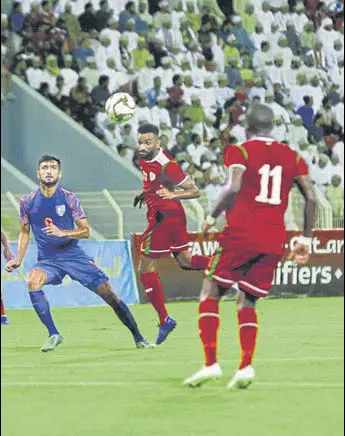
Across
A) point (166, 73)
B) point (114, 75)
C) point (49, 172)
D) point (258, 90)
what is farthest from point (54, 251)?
point (258, 90)

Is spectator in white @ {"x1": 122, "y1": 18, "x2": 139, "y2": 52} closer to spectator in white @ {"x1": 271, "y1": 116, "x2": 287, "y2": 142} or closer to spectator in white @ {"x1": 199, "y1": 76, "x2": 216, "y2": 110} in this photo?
spectator in white @ {"x1": 199, "y1": 76, "x2": 216, "y2": 110}

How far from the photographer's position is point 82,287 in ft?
59.9

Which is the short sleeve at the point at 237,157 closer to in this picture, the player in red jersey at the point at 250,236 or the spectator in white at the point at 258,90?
the player in red jersey at the point at 250,236

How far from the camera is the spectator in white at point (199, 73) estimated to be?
24.2 m

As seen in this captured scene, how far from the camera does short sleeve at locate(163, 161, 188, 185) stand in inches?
425

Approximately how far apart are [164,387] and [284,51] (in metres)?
19.5

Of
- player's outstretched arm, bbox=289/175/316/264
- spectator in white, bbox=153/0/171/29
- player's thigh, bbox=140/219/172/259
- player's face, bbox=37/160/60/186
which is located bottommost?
spectator in white, bbox=153/0/171/29

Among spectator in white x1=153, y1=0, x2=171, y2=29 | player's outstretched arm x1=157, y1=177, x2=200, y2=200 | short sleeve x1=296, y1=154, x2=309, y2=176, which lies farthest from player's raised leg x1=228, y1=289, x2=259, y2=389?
spectator in white x1=153, y1=0, x2=171, y2=29

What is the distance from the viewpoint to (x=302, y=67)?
87.3ft

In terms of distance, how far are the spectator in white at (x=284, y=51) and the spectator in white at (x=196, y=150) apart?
5.21 m

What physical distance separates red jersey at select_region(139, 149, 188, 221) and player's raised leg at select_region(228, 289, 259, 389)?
316cm

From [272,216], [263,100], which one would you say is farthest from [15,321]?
[263,100]

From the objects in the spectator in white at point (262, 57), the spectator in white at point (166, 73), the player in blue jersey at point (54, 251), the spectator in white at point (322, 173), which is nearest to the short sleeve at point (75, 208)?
the player in blue jersey at point (54, 251)

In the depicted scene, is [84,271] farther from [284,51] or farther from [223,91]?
[284,51]
